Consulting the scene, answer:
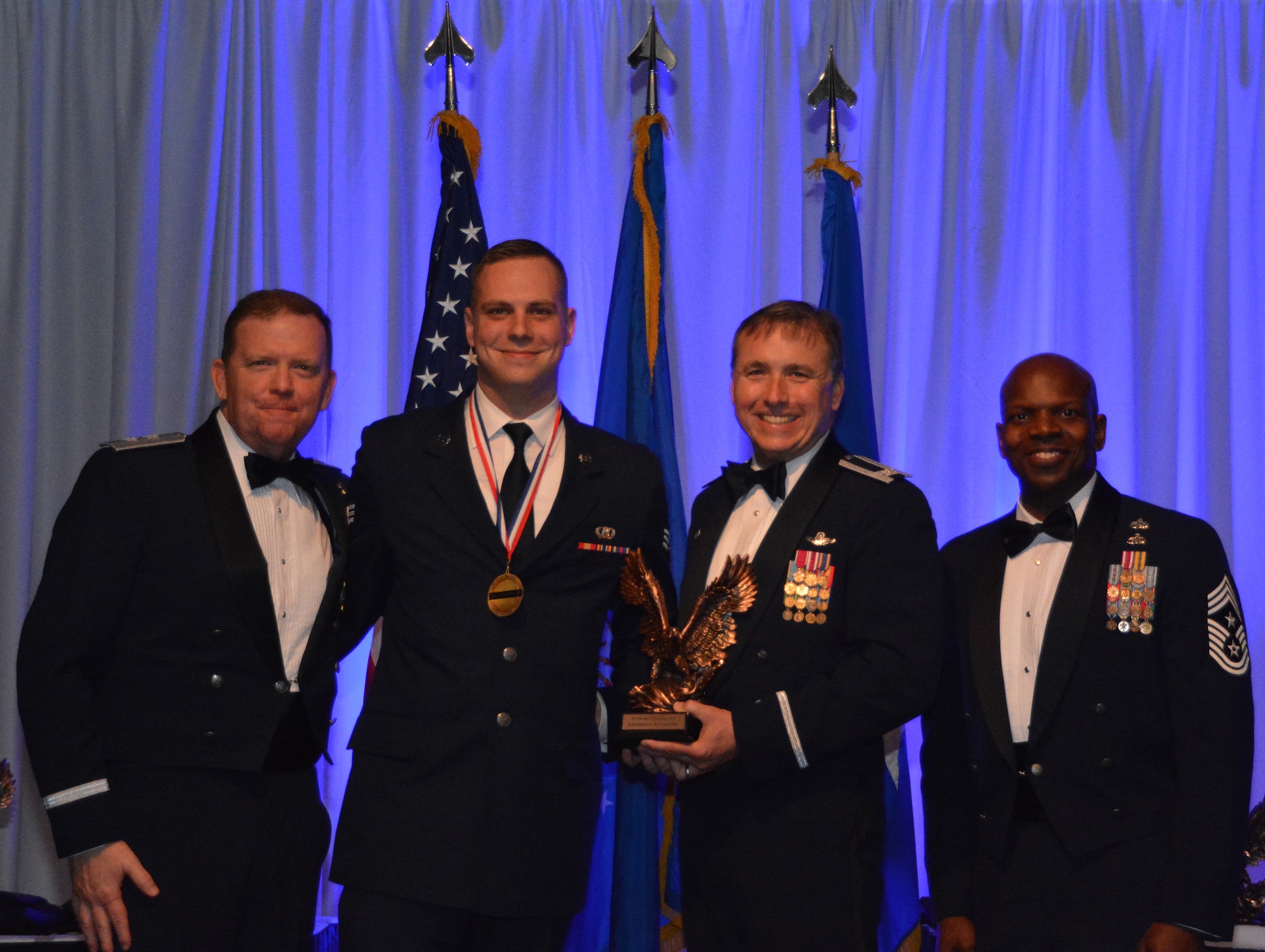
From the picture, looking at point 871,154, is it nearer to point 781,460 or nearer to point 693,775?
point 781,460

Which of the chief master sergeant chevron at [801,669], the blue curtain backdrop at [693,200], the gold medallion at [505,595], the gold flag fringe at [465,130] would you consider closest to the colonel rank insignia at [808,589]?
the chief master sergeant chevron at [801,669]

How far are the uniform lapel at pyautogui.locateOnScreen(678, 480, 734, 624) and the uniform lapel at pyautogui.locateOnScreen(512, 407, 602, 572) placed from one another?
288 mm

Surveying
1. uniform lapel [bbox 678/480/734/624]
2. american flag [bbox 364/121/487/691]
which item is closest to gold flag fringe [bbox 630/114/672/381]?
american flag [bbox 364/121/487/691]

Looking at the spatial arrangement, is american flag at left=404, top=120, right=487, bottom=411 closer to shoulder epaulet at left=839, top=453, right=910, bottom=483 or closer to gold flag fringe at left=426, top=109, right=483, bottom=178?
gold flag fringe at left=426, top=109, right=483, bottom=178

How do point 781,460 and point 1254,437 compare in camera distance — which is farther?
point 1254,437

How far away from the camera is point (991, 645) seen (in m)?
2.79

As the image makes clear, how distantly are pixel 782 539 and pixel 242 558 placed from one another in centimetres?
126

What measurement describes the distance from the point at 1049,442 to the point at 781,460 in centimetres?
77

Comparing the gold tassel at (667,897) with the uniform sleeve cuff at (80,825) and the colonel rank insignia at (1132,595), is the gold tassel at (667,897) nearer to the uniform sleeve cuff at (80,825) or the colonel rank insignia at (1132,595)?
the colonel rank insignia at (1132,595)

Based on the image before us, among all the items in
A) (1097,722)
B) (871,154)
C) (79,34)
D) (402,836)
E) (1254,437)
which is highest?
(79,34)

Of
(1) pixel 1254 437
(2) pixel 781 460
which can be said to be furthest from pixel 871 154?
(2) pixel 781 460

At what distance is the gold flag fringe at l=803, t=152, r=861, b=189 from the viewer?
4055 mm

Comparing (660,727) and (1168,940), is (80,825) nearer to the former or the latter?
(660,727)

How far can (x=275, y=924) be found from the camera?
2.44m
